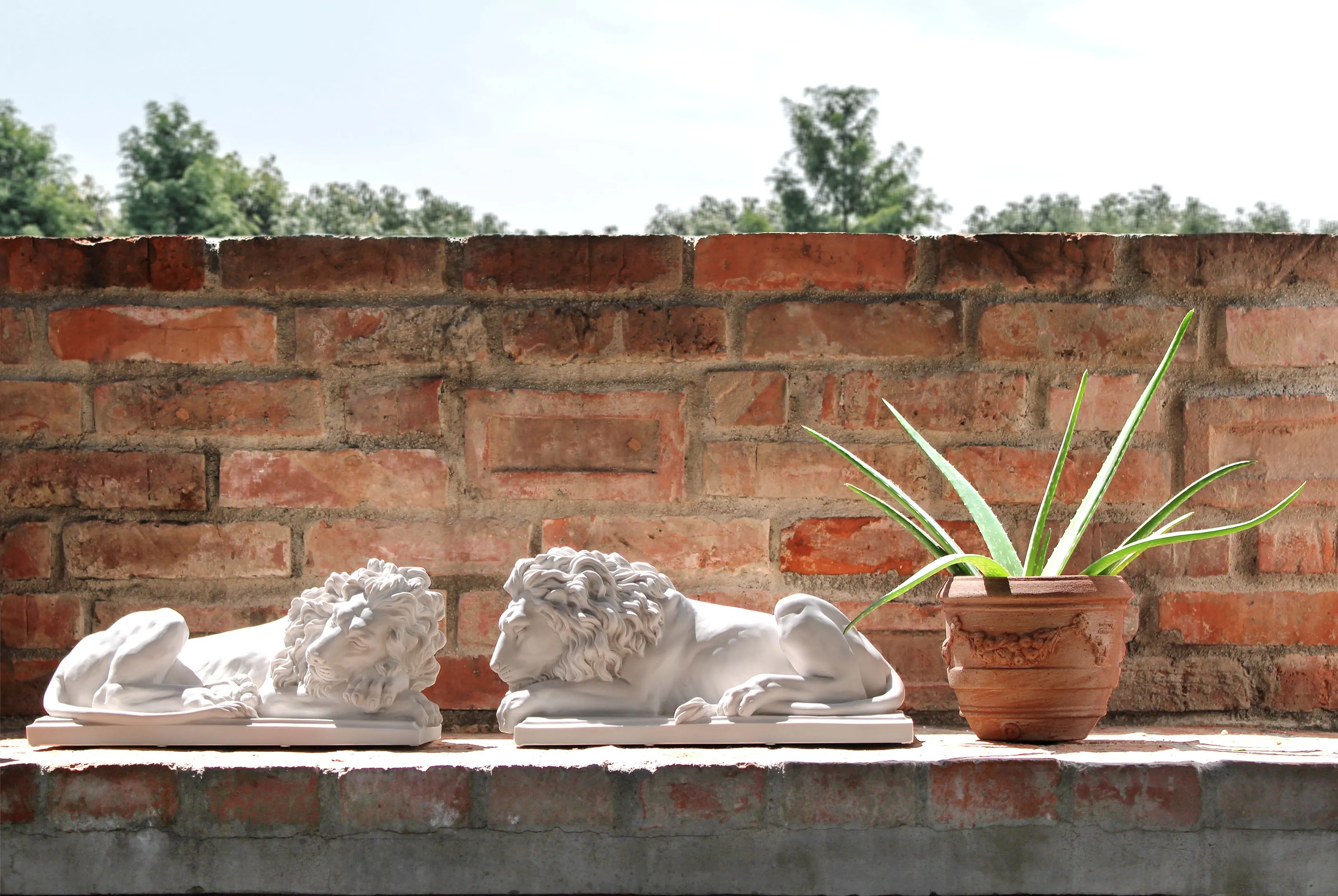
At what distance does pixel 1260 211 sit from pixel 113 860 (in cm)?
1713

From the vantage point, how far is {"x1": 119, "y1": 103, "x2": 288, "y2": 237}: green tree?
20375 mm

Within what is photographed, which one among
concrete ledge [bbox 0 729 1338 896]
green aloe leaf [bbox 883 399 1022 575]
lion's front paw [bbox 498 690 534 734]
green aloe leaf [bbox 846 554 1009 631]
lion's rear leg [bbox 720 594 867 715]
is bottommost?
concrete ledge [bbox 0 729 1338 896]

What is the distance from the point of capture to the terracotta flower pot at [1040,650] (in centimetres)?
187

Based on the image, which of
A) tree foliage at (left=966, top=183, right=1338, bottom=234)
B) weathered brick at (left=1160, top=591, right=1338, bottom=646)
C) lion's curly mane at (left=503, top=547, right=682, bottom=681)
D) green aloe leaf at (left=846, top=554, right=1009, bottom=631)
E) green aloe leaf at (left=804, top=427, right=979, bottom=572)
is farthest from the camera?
tree foliage at (left=966, top=183, right=1338, bottom=234)

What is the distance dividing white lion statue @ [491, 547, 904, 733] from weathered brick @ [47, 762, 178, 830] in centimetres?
47

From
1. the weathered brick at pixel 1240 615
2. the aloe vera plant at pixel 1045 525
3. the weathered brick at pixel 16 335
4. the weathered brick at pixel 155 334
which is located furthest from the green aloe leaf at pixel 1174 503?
the weathered brick at pixel 16 335

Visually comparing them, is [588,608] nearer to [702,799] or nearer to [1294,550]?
[702,799]

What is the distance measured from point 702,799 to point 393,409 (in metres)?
0.96

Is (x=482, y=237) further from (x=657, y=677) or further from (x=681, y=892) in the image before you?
(x=681, y=892)

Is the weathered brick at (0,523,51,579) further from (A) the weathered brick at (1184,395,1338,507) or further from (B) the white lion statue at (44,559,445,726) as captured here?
(A) the weathered brick at (1184,395,1338,507)

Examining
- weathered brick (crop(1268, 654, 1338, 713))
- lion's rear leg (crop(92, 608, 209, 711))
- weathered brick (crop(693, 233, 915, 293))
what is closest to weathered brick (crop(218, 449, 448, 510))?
lion's rear leg (crop(92, 608, 209, 711))

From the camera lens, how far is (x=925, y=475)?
227 centimetres

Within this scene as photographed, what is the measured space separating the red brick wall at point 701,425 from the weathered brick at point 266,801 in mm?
604

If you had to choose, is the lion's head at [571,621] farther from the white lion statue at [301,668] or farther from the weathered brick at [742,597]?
the weathered brick at [742,597]
